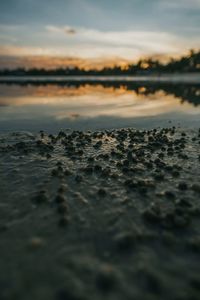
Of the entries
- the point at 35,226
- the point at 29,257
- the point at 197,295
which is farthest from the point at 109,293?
the point at 35,226

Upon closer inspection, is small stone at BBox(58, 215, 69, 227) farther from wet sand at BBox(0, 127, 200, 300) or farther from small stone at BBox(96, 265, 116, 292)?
small stone at BBox(96, 265, 116, 292)

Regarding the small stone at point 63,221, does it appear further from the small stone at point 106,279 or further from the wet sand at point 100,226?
the small stone at point 106,279

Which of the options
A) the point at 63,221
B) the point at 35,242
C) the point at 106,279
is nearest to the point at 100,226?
the point at 63,221

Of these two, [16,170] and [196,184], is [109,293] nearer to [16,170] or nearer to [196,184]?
[196,184]

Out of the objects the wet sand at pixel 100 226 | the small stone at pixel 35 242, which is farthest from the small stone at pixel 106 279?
the small stone at pixel 35 242

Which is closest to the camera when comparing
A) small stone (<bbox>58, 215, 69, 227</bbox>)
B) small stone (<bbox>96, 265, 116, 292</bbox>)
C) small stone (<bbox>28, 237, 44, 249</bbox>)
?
small stone (<bbox>96, 265, 116, 292</bbox>)

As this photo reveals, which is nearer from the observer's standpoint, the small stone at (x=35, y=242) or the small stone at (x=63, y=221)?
the small stone at (x=35, y=242)

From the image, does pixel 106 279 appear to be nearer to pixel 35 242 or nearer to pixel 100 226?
pixel 100 226

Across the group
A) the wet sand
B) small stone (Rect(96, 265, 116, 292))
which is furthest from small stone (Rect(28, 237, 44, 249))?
small stone (Rect(96, 265, 116, 292))
